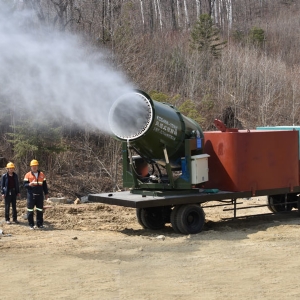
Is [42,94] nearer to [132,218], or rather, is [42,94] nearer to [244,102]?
[132,218]

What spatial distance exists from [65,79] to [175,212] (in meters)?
6.63

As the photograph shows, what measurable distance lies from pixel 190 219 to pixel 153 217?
116cm

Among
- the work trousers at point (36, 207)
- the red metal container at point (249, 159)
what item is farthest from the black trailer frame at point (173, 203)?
the work trousers at point (36, 207)

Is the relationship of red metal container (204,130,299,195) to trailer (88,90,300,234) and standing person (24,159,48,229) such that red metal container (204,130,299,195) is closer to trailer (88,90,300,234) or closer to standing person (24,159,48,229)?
trailer (88,90,300,234)

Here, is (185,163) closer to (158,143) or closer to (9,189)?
(158,143)

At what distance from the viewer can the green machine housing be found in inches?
481

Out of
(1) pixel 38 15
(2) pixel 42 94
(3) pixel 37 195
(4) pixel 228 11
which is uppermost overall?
(4) pixel 228 11

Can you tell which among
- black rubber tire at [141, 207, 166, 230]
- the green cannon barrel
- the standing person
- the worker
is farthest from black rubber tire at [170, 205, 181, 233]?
the worker

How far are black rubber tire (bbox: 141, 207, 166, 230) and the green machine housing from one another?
719 millimetres

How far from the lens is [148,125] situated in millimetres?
12008

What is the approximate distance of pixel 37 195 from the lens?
1323cm

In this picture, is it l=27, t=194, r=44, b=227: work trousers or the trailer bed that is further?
l=27, t=194, r=44, b=227: work trousers

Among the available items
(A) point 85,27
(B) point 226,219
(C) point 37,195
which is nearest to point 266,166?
(B) point 226,219

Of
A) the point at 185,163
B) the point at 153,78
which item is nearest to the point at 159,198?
the point at 185,163
